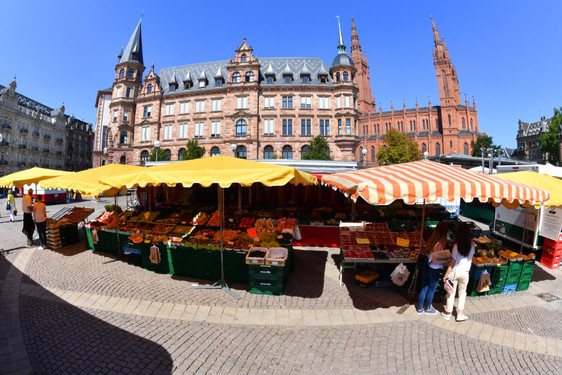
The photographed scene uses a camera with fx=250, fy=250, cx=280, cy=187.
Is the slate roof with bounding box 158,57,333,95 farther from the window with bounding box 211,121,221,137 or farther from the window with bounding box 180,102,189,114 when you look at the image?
the window with bounding box 211,121,221,137

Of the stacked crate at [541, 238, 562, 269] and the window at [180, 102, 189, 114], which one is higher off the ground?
the window at [180, 102, 189, 114]

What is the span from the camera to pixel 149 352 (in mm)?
3947

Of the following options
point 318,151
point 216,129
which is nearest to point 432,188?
point 318,151

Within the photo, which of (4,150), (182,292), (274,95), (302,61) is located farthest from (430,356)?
(4,150)

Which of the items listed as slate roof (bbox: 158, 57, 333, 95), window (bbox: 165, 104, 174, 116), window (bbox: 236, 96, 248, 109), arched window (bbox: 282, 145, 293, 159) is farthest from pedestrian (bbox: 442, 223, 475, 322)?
window (bbox: 165, 104, 174, 116)

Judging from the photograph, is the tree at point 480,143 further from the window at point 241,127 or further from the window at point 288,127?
the window at point 241,127

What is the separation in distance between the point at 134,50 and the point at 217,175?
47144 mm

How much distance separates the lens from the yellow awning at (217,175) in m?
5.19

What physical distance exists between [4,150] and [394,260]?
74120 millimetres

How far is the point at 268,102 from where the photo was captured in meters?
35.9

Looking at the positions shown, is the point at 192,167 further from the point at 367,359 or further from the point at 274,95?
the point at 274,95

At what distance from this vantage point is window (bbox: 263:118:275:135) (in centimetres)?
3566

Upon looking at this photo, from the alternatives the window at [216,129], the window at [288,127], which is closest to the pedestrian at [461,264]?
the window at [288,127]

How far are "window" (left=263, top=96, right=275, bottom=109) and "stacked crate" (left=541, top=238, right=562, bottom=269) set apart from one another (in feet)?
106
